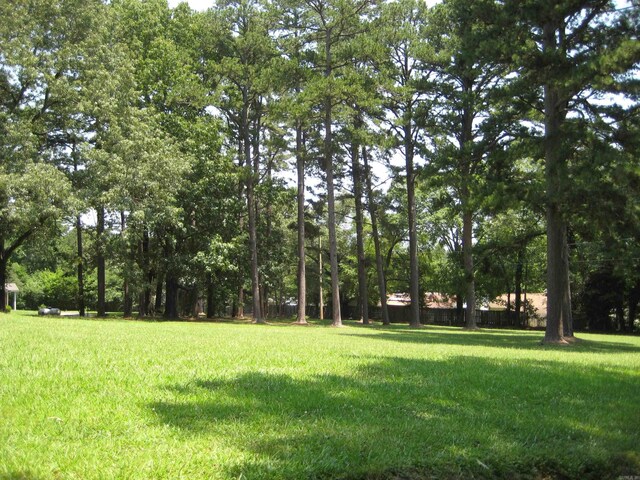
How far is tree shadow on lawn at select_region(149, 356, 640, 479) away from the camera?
4.68m

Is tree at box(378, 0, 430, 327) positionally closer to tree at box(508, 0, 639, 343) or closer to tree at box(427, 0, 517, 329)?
tree at box(427, 0, 517, 329)

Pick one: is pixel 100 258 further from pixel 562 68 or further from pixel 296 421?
pixel 296 421

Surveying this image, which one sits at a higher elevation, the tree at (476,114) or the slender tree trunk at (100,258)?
the tree at (476,114)

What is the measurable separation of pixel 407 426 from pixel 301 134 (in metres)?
28.6

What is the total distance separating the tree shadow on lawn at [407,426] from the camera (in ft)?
15.4

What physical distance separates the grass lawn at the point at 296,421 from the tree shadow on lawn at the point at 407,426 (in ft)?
0.05

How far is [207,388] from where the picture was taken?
21.3 feet

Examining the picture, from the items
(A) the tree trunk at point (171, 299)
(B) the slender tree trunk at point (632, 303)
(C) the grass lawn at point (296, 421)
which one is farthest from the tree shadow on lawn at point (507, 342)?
(B) the slender tree trunk at point (632, 303)

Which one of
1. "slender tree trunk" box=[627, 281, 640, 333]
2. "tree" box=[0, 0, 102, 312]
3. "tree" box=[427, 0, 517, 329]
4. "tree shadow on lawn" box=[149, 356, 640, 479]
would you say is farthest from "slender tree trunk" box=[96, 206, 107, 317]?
"slender tree trunk" box=[627, 281, 640, 333]

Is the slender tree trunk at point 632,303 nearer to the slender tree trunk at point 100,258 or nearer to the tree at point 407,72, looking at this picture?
the tree at point 407,72

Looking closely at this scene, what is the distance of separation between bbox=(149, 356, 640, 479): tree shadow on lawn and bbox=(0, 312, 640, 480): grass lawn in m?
0.02

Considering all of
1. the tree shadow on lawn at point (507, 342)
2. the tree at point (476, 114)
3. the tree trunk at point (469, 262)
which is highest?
the tree at point (476, 114)

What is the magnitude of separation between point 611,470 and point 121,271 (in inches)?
1130

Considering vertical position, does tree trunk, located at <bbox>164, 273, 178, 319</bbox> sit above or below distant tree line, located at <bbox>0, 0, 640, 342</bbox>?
below
